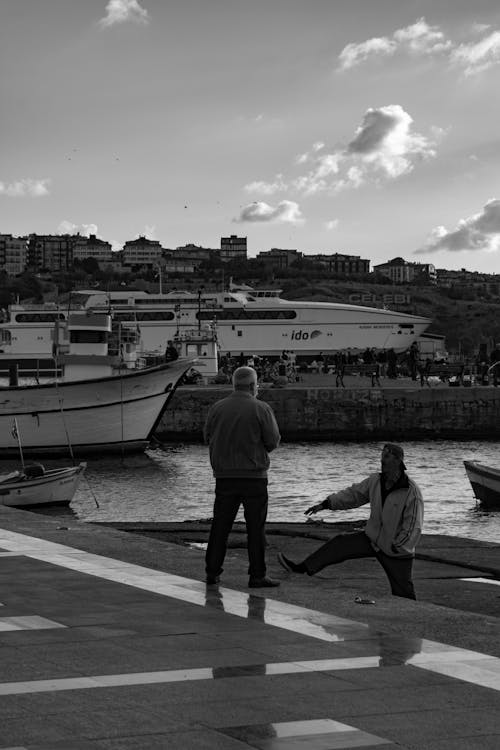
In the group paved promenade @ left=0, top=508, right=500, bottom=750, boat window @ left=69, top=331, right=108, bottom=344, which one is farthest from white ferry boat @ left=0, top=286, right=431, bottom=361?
paved promenade @ left=0, top=508, right=500, bottom=750

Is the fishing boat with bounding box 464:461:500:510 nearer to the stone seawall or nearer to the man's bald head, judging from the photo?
the man's bald head

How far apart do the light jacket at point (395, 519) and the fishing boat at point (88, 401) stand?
32042mm

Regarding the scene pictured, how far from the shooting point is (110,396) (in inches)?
1716

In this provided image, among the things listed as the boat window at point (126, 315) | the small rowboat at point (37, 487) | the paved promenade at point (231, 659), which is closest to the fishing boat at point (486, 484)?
the small rowboat at point (37, 487)

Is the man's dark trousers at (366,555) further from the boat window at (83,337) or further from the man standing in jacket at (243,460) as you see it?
the boat window at (83,337)

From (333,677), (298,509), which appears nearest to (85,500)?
(298,509)

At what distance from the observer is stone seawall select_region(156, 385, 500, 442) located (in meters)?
51.9

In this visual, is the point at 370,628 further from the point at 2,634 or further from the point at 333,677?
the point at 2,634

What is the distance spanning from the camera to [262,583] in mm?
9297

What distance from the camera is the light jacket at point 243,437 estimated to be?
30.1 feet

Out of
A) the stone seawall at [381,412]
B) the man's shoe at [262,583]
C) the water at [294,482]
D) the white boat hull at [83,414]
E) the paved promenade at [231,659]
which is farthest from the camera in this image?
the stone seawall at [381,412]

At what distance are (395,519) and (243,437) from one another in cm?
131

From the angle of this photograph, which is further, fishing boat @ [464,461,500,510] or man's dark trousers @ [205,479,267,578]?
fishing boat @ [464,461,500,510]

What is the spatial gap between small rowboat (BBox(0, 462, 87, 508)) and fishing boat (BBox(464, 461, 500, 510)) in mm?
9159
